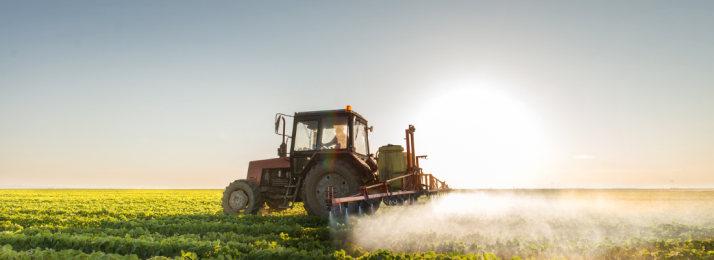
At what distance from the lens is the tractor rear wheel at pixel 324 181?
24.7ft

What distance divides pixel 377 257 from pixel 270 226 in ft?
11.3

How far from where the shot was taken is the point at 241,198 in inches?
364

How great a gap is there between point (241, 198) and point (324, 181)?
113 inches

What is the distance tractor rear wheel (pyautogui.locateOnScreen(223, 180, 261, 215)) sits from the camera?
9.02 metres

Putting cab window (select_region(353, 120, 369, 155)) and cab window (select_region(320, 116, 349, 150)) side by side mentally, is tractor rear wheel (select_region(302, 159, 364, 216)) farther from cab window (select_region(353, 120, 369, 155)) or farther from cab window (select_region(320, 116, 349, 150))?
cab window (select_region(353, 120, 369, 155))

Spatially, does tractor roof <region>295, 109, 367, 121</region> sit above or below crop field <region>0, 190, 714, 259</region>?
above

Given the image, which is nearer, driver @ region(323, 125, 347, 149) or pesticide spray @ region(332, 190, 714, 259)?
pesticide spray @ region(332, 190, 714, 259)

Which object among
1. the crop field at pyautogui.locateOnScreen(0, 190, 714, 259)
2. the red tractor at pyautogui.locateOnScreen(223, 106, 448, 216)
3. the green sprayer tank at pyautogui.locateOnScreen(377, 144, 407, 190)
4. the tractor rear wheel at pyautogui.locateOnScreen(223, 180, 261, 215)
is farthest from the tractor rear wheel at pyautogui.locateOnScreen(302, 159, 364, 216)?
the green sprayer tank at pyautogui.locateOnScreen(377, 144, 407, 190)

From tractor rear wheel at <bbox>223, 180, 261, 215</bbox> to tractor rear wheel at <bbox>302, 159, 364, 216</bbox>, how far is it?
1919mm

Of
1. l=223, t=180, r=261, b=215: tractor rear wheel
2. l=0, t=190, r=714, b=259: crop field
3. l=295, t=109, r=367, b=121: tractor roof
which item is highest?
l=295, t=109, r=367, b=121: tractor roof

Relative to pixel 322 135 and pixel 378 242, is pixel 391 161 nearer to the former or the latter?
pixel 322 135

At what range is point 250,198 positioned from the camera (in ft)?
29.6

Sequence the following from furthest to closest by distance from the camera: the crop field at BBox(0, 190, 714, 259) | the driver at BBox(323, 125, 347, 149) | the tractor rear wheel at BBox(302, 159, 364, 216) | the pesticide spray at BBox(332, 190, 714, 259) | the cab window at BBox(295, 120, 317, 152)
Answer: the cab window at BBox(295, 120, 317, 152), the driver at BBox(323, 125, 347, 149), the tractor rear wheel at BBox(302, 159, 364, 216), the pesticide spray at BBox(332, 190, 714, 259), the crop field at BBox(0, 190, 714, 259)

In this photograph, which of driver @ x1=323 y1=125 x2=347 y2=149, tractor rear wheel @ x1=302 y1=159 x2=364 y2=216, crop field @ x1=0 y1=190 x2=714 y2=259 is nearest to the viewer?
crop field @ x1=0 y1=190 x2=714 y2=259
